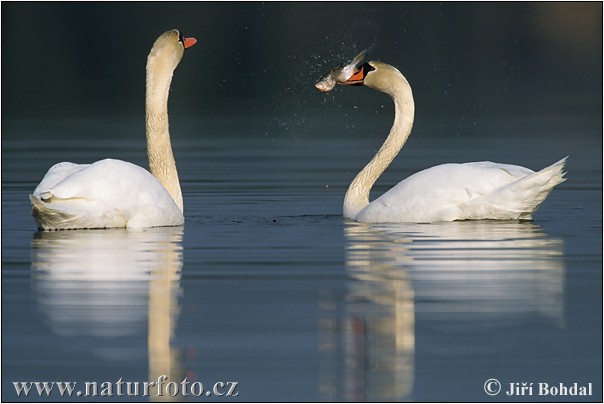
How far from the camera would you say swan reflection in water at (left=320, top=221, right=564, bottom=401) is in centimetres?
880

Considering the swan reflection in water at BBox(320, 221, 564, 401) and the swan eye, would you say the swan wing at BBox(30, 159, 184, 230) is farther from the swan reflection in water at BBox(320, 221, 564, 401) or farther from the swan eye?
the swan eye

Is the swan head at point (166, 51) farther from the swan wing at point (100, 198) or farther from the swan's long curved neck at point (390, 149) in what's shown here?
the swan's long curved neck at point (390, 149)

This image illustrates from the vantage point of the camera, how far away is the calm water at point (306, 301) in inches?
340

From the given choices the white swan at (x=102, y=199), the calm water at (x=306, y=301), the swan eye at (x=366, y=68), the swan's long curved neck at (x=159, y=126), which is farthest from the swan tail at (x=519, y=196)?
the swan's long curved neck at (x=159, y=126)

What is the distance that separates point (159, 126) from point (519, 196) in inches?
129

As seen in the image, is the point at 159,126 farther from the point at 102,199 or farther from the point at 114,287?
the point at 114,287

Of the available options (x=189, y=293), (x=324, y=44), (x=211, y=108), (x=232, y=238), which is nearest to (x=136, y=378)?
(x=189, y=293)

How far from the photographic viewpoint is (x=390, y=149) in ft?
51.9

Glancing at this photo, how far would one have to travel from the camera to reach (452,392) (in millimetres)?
8234

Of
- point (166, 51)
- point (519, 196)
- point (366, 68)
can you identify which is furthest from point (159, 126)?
point (519, 196)

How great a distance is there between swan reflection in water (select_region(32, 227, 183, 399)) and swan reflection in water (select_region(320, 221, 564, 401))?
0.88 metres

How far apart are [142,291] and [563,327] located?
2.54 meters

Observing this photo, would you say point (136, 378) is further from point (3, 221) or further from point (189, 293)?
point (3, 221)

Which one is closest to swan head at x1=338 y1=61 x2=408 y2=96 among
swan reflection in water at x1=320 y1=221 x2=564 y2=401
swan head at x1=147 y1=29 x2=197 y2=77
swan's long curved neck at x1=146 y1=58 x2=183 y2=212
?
swan head at x1=147 y1=29 x2=197 y2=77
